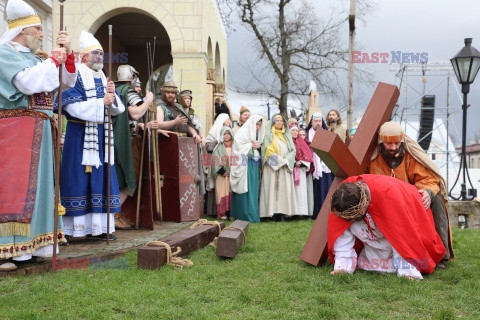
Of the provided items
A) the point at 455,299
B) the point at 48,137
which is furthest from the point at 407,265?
the point at 48,137

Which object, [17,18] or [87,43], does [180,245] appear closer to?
[87,43]

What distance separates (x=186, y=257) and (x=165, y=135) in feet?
7.84

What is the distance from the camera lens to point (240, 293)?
A: 3297 mm

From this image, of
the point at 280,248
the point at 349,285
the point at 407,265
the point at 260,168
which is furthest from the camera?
the point at 260,168

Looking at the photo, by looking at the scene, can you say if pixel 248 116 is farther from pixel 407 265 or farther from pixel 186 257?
pixel 407 265

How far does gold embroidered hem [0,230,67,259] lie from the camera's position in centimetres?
360

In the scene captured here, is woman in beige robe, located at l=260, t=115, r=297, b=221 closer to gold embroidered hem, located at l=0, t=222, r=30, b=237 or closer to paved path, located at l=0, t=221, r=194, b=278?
paved path, located at l=0, t=221, r=194, b=278

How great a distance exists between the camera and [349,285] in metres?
3.53

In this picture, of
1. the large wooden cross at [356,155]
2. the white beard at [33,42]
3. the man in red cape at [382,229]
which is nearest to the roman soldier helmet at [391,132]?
the large wooden cross at [356,155]

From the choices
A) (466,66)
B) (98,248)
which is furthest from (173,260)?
(466,66)

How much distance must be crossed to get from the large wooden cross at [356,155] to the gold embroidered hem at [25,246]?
2.40 metres

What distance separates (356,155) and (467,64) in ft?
18.1

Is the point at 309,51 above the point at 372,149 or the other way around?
above

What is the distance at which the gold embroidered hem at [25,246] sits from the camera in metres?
3.60
